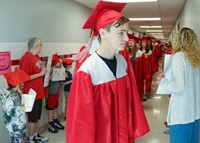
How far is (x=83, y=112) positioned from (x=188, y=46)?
1552 millimetres

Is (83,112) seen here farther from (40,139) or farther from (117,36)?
(40,139)

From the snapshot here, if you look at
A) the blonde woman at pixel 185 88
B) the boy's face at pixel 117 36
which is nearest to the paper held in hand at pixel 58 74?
the blonde woman at pixel 185 88

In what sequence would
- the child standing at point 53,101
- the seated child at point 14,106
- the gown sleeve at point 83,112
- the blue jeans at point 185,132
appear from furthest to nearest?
the child standing at point 53,101, the seated child at point 14,106, the blue jeans at point 185,132, the gown sleeve at point 83,112

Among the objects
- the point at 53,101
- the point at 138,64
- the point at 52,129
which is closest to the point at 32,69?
the point at 53,101

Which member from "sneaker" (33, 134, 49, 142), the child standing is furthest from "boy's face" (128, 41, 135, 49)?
"sneaker" (33, 134, 49, 142)

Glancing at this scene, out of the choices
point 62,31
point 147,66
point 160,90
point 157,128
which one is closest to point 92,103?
point 160,90

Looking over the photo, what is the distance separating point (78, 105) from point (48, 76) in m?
2.58

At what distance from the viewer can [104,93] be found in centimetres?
151

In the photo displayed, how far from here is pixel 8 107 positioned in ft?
9.44

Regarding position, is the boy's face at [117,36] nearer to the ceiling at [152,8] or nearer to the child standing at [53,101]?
the child standing at [53,101]

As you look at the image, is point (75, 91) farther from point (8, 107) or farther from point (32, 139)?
point (32, 139)

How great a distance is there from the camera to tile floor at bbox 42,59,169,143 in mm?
3979

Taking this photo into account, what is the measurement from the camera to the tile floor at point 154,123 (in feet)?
13.1

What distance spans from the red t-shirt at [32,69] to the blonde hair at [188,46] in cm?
190
